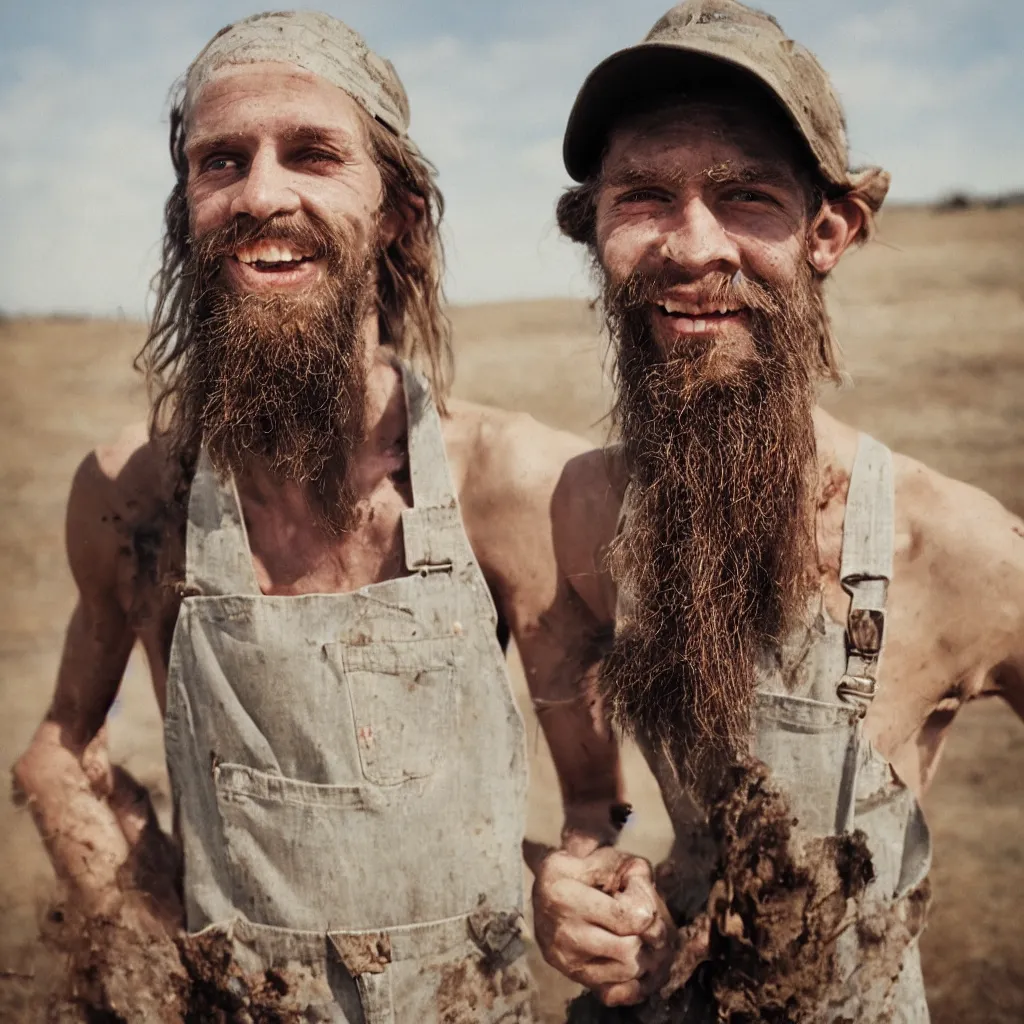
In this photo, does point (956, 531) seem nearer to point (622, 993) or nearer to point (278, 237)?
point (622, 993)

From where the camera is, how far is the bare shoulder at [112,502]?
2.77 metres

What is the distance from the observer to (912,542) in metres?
2.24

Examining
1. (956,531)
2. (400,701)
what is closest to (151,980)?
(400,701)

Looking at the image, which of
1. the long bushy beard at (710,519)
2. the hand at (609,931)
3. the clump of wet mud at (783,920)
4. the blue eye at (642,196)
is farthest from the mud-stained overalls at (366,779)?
the blue eye at (642,196)

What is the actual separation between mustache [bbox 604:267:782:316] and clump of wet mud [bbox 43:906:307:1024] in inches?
61.8

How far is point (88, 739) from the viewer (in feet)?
9.45

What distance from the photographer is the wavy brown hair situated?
278cm

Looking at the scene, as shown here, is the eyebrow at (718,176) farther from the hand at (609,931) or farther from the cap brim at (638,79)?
the hand at (609,931)

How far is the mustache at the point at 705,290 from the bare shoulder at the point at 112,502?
1206 millimetres

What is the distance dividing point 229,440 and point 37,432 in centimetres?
1035

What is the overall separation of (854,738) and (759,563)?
374mm

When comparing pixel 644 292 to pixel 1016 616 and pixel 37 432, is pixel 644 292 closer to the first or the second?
pixel 1016 616

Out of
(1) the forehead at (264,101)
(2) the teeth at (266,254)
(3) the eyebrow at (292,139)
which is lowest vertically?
(2) the teeth at (266,254)

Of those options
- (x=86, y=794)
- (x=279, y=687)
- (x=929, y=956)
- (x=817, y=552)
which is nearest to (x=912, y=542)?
(x=817, y=552)
